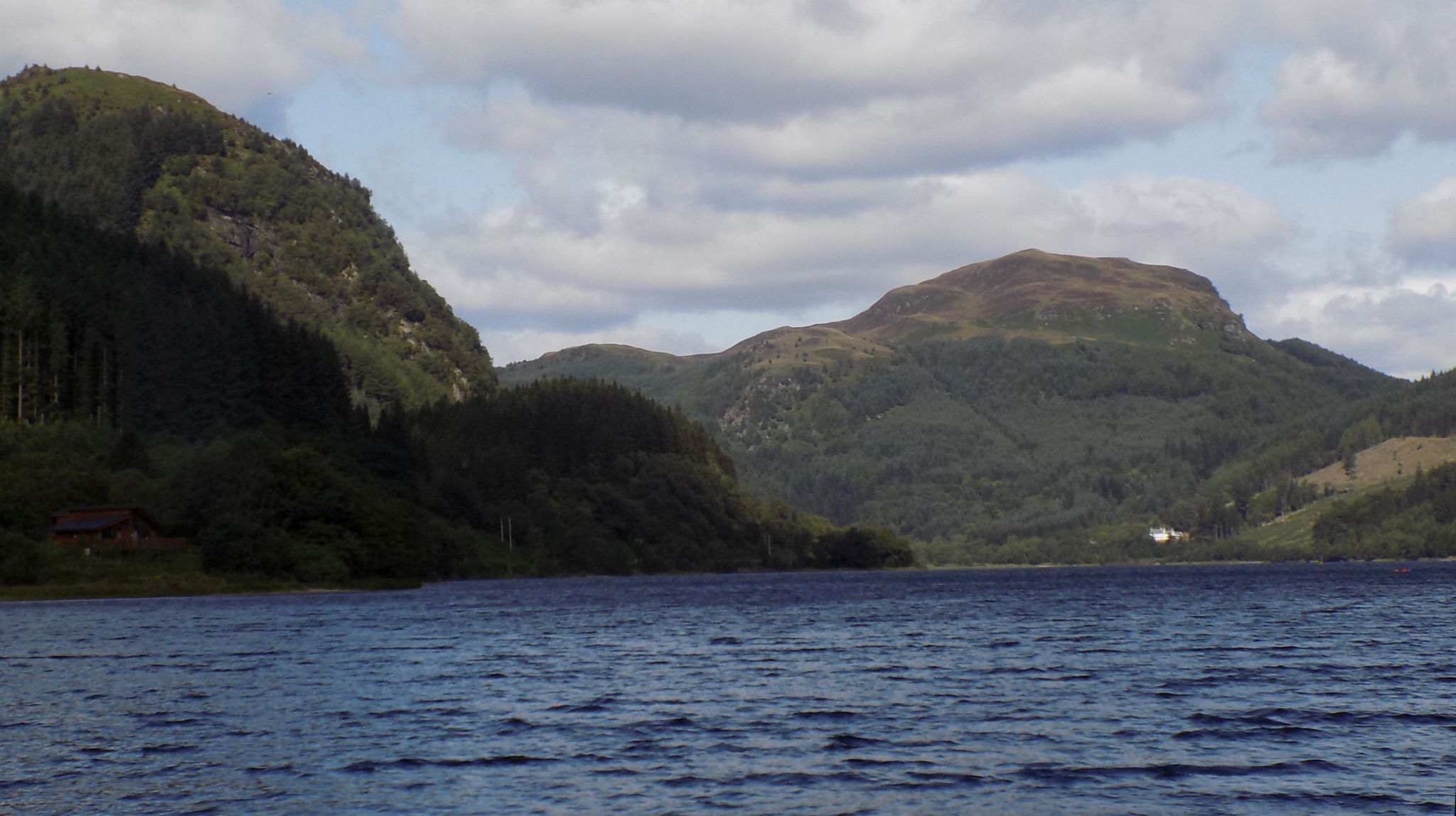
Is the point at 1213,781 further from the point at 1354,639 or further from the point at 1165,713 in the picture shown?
the point at 1354,639

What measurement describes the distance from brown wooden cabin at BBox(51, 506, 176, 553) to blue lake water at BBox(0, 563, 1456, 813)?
56.5 m

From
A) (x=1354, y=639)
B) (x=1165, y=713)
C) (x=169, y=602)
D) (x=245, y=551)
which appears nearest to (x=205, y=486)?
(x=245, y=551)

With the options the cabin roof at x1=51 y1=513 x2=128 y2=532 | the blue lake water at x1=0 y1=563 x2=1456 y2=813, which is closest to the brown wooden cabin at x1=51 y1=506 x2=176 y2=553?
the cabin roof at x1=51 y1=513 x2=128 y2=532

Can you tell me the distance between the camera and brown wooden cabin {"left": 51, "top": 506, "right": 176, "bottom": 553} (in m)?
171

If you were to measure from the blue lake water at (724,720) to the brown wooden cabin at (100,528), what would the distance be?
56.5 meters

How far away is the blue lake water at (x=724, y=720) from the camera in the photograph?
43219mm

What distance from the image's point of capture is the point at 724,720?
59.3 meters

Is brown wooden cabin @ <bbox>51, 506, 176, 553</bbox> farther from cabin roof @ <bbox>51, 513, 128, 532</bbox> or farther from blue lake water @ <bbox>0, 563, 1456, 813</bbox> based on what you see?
blue lake water @ <bbox>0, 563, 1456, 813</bbox>

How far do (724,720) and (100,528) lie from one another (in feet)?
431

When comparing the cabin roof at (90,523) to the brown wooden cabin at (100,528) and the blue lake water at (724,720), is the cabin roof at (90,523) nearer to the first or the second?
the brown wooden cabin at (100,528)

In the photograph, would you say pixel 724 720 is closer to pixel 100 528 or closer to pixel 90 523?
pixel 100 528

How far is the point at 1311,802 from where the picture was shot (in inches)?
1646

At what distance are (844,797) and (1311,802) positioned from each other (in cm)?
1263

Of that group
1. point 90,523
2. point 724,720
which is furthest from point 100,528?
point 724,720
